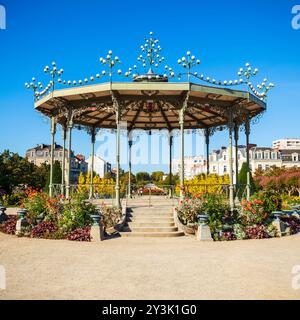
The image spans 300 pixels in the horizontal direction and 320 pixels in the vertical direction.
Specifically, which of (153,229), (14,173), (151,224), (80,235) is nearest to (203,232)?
(153,229)

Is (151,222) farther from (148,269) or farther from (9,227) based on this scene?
(148,269)

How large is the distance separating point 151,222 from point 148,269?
668 cm

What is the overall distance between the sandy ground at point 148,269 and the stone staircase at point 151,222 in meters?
1.46

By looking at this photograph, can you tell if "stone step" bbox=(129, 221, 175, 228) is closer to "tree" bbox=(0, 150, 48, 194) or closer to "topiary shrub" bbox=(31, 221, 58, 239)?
"topiary shrub" bbox=(31, 221, 58, 239)

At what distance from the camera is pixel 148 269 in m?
7.46

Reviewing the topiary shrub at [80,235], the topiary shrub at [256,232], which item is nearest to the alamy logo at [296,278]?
the topiary shrub at [256,232]

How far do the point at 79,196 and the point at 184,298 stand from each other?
8.63 m

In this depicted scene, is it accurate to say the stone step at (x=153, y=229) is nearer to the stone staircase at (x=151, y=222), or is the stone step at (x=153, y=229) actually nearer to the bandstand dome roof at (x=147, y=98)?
the stone staircase at (x=151, y=222)

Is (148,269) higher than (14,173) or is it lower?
lower

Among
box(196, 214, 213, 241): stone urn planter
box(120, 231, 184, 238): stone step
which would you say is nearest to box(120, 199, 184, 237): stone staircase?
box(120, 231, 184, 238): stone step

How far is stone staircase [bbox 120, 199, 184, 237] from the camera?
13.0 metres

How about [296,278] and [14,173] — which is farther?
[14,173]

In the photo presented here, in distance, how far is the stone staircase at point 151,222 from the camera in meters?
13.0
